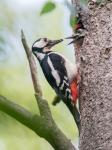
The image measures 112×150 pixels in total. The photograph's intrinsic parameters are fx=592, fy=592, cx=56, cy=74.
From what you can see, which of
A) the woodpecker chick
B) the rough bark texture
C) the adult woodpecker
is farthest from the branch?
the woodpecker chick

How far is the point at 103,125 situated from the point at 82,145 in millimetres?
227

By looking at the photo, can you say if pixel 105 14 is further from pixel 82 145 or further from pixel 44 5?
pixel 44 5

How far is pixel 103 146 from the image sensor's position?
11.3 ft

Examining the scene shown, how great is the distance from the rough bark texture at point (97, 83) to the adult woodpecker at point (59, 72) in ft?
0.69

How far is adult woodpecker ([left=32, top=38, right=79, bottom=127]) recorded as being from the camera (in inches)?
159

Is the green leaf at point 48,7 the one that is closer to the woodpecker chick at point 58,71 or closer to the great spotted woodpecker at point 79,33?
the great spotted woodpecker at point 79,33

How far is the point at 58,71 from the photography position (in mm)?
4289

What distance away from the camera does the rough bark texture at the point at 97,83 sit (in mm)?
3509

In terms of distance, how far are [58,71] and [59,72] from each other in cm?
1

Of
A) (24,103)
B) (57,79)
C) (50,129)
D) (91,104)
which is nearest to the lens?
(50,129)

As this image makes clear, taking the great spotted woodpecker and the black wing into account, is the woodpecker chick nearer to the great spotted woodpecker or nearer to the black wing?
the black wing

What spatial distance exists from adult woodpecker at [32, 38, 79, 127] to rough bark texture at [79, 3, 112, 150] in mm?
211

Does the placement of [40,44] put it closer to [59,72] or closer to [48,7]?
[59,72]

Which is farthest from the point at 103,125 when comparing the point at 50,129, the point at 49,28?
the point at 49,28
